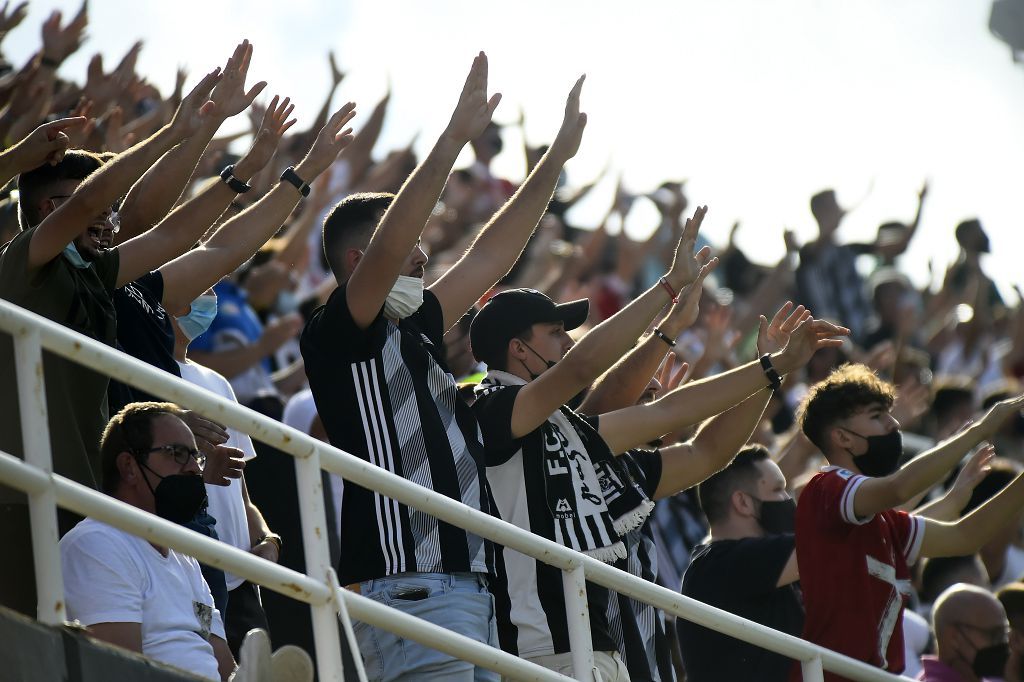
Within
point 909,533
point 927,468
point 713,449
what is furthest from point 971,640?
point 927,468

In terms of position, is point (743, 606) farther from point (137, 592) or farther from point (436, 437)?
point (137, 592)

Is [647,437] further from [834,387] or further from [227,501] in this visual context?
[227,501]

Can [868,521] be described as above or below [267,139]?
below

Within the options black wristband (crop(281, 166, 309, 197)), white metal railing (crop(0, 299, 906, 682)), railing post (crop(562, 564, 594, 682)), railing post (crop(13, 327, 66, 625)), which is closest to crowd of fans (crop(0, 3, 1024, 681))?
black wristband (crop(281, 166, 309, 197))

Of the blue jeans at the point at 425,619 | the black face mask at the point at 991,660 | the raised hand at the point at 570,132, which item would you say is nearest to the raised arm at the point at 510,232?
the raised hand at the point at 570,132

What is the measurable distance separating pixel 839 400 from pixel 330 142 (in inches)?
88.7

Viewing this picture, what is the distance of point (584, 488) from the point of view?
17.2 feet

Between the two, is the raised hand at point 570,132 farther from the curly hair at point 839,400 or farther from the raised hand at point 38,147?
the raised hand at point 38,147

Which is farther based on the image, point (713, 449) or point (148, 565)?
point (713, 449)

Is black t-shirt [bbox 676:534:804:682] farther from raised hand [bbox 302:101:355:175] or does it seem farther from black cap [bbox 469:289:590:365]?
raised hand [bbox 302:101:355:175]

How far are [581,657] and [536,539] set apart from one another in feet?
1.34

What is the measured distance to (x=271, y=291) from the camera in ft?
28.2

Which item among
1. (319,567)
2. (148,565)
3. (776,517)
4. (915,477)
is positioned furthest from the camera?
(776,517)

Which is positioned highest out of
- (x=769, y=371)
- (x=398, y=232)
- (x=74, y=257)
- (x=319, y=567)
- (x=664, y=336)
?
(x=74, y=257)
